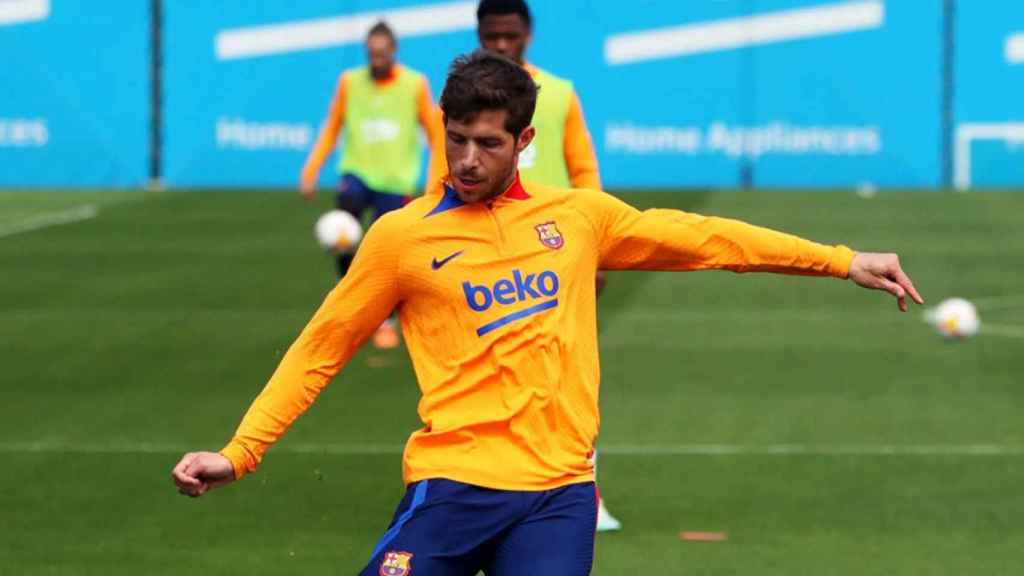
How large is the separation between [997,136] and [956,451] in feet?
59.4

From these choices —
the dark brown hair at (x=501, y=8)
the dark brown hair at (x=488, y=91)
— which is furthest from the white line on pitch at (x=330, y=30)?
the dark brown hair at (x=488, y=91)

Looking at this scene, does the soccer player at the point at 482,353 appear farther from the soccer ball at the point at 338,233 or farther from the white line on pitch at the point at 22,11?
the white line on pitch at the point at 22,11

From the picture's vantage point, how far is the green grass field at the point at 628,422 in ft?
31.8

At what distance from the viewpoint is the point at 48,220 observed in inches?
995

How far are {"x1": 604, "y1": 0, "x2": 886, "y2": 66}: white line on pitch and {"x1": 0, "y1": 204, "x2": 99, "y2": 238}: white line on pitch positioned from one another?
312 inches

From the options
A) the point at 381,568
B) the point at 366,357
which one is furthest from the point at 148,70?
the point at 381,568

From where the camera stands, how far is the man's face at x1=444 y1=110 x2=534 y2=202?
5.45 meters

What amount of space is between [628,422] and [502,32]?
13.6 ft

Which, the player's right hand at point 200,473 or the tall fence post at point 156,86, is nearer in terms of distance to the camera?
the player's right hand at point 200,473

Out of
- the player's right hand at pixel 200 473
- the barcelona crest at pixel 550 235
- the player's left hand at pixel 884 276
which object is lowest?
the player's right hand at pixel 200 473

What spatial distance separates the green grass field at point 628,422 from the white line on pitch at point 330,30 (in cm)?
796

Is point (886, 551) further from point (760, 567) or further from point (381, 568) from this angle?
point (381, 568)

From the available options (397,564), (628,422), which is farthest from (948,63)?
(397,564)

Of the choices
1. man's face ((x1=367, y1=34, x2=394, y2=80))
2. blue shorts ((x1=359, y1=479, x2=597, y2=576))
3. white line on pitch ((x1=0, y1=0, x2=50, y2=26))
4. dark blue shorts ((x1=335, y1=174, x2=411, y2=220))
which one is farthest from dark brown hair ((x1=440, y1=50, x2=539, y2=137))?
white line on pitch ((x1=0, y1=0, x2=50, y2=26))
